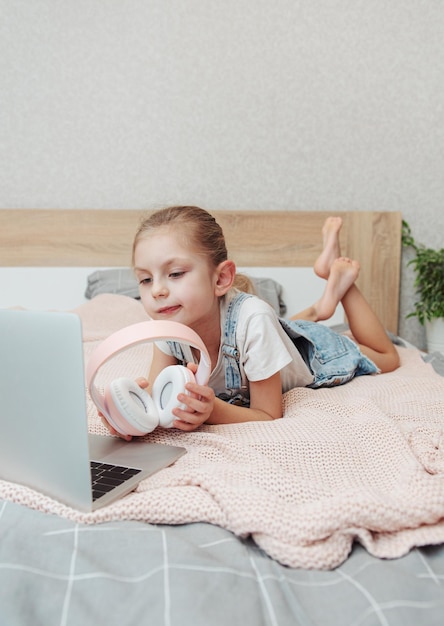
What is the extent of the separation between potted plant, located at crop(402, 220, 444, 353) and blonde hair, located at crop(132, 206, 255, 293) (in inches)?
58.3

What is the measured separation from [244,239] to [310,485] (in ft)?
5.64

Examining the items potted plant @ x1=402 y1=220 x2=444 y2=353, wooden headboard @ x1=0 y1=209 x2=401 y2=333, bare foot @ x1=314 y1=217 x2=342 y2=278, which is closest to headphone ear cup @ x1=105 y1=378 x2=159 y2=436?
bare foot @ x1=314 y1=217 x2=342 y2=278

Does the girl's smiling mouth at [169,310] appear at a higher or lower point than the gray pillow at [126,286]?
higher

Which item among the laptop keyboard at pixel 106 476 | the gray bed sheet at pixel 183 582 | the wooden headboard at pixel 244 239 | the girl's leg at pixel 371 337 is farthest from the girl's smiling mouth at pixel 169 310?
the wooden headboard at pixel 244 239

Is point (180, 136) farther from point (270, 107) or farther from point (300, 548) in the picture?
point (300, 548)

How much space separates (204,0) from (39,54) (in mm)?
706

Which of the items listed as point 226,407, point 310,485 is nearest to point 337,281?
point 226,407

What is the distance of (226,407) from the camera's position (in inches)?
41.8

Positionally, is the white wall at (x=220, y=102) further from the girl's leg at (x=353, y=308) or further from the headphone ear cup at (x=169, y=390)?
the headphone ear cup at (x=169, y=390)

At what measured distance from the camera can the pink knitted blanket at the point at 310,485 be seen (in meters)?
0.67

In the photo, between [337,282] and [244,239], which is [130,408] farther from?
[244,239]

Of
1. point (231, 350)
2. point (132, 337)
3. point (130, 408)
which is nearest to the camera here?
point (132, 337)

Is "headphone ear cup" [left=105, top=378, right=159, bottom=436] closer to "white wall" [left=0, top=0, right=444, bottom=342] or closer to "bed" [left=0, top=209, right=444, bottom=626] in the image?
"bed" [left=0, top=209, right=444, bottom=626]

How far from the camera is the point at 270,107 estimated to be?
2.49m
